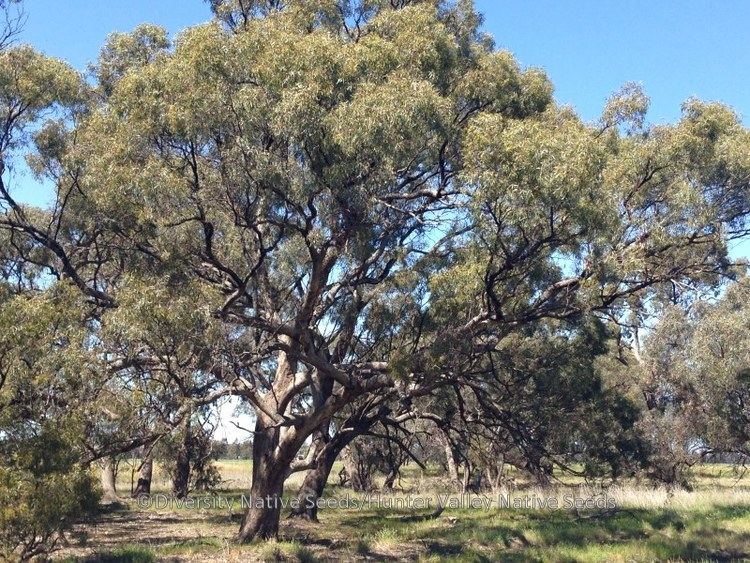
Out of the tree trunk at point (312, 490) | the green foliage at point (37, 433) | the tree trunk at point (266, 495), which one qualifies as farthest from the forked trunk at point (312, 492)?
the green foliage at point (37, 433)

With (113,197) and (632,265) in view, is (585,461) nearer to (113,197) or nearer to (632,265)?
(632,265)

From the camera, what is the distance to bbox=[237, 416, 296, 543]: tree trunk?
14.8 meters

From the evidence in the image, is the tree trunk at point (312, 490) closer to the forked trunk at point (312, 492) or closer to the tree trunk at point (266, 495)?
the forked trunk at point (312, 492)

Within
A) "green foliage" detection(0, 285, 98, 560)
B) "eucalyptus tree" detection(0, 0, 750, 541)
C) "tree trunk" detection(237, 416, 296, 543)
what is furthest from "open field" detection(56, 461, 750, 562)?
"green foliage" detection(0, 285, 98, 560)

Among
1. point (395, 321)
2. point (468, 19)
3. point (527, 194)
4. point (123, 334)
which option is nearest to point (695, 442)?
point (395, 321)

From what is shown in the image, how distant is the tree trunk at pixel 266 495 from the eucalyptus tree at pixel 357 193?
7 centimetres

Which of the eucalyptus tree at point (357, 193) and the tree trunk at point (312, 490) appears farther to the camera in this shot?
the tree trunk at point (312, 490)

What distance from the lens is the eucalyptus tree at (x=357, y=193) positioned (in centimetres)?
1055

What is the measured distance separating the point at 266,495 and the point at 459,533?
15.6ft

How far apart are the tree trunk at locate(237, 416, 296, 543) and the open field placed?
447 millimetres

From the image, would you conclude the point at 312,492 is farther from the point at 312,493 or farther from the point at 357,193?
the point at 357,193

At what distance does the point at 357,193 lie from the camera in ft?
37.1

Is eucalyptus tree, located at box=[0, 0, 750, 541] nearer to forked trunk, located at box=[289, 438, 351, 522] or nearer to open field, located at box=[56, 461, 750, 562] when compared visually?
open field, located at box=[56, 461, 750, 562]

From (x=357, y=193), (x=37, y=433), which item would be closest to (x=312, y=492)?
(x=357, y=193)
